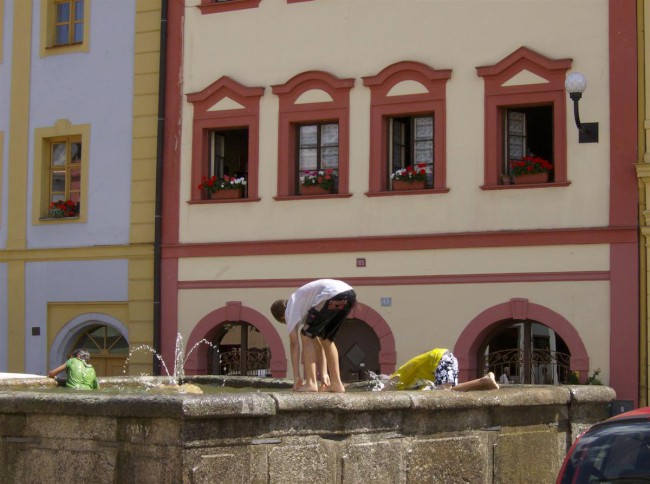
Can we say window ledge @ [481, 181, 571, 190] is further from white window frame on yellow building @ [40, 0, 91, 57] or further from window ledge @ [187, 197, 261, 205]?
white window frame on yellow building @ [40, 0, 91, 57]

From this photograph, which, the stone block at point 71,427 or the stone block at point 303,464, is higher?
the stone block at point 71,427

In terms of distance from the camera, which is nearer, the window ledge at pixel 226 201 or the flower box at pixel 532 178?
the flower box at pixel 532 178

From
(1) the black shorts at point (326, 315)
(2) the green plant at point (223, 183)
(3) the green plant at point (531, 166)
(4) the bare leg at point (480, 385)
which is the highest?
(3) the green plant at point (531, 166)

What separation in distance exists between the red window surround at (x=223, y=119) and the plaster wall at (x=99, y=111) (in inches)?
56.6

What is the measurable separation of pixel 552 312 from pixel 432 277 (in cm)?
199

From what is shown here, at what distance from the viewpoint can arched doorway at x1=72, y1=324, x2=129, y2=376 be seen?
2377 centimetres

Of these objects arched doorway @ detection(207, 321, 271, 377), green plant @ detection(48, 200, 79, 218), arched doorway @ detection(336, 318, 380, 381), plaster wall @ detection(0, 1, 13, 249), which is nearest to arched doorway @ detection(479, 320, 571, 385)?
arched doorway @ detection(336, 318, 380, 381)

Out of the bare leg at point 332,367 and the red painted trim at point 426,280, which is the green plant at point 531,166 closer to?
the red painted trim at point 426,280

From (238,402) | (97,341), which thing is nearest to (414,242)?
(97,341)

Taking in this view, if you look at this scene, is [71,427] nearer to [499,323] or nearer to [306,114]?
[499,323]

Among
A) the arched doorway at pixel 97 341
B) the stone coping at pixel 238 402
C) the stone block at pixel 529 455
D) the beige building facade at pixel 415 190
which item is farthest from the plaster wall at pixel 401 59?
the stone coping at pixel 238 402

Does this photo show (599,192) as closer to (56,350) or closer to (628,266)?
(628,266)

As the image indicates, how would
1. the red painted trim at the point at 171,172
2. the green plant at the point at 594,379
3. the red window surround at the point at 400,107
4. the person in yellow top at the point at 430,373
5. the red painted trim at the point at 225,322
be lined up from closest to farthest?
the person in yellow top at the point at 430,373
the green plant at the point at 594,379
the red window surround at the point at 400,107
the red painted trim at the point at 225,322
the red painted trim at the point at 171,172

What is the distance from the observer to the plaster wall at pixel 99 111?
2377cm
